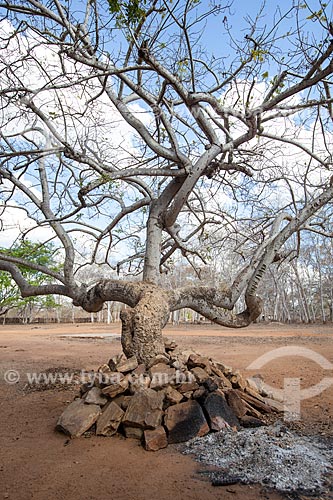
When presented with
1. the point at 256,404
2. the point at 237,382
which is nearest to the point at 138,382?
the point at 237,382

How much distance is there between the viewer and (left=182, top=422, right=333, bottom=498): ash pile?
2697mm

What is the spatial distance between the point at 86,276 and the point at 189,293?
32.5 metres

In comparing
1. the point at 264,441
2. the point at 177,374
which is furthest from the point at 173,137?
the point at 264,441

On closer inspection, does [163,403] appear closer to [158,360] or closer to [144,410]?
[144,410]

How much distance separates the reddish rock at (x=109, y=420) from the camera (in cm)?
364

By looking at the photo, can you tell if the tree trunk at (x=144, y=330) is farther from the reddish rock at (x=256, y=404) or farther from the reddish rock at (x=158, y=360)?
the reddish rock at (x=256, y=404)

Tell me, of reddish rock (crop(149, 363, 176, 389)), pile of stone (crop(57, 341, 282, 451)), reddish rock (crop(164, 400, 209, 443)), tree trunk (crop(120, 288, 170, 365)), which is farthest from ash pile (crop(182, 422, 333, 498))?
tree trunk (crop(120, 288, 170, 365))

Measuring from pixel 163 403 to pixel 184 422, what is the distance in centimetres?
30

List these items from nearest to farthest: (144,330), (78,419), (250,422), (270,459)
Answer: (270,459)
(78,419)
(250,422)
(144,330)

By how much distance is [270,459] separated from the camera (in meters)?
3.00

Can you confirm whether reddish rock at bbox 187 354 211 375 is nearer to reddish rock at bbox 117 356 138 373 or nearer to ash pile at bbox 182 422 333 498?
reddish rock at bbox 117 356 138 373

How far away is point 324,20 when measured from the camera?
12.3 ft

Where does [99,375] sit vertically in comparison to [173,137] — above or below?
below

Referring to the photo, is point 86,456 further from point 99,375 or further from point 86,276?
point 86,276
